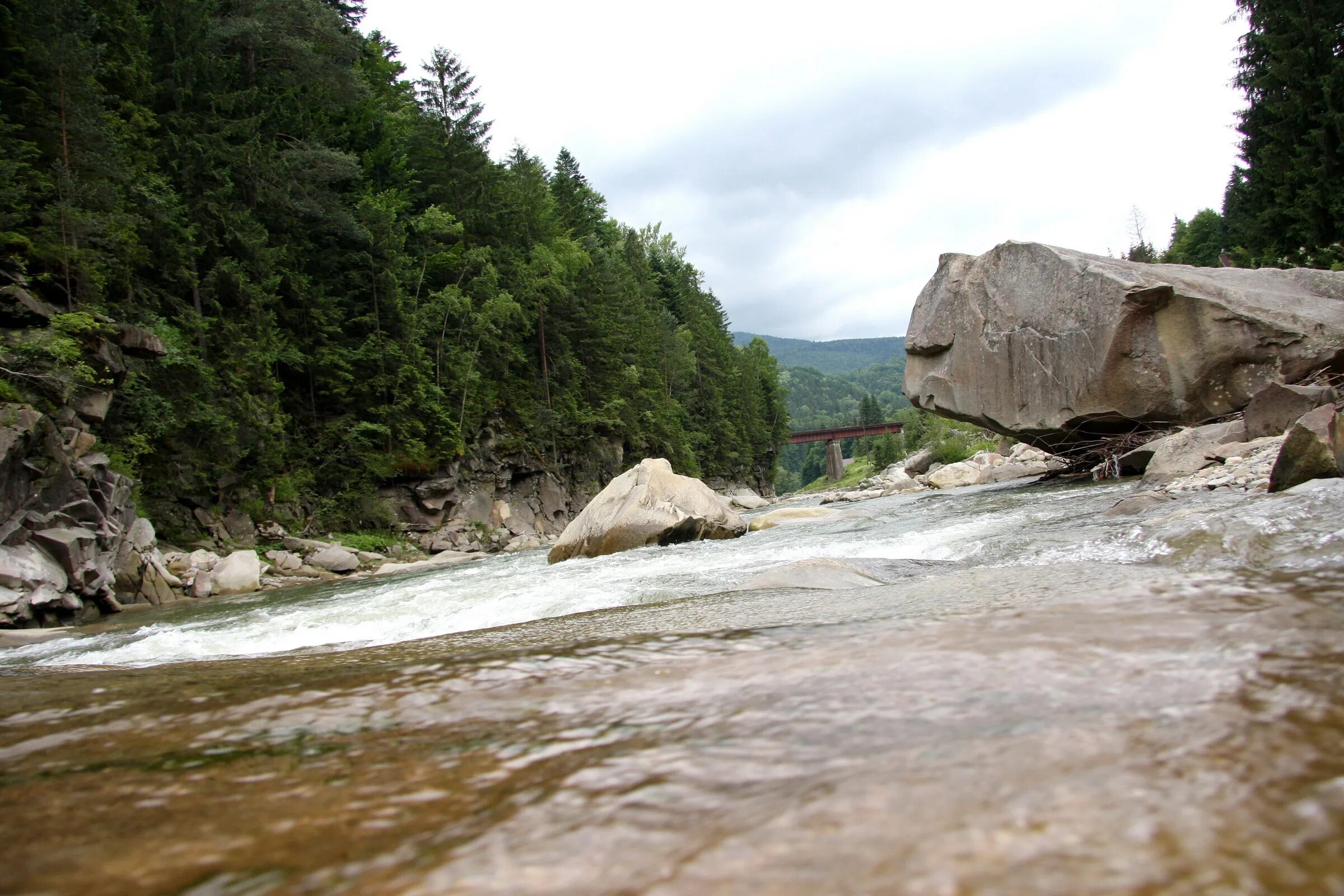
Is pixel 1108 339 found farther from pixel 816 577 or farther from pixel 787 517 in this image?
pixel 816 577

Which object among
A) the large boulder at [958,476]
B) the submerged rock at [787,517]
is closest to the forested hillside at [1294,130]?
the large boulder at [958,476]

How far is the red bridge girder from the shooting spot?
3159 inches

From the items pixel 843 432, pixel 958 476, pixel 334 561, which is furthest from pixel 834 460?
pixel 334 561

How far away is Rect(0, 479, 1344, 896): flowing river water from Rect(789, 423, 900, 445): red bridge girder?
7513 cm

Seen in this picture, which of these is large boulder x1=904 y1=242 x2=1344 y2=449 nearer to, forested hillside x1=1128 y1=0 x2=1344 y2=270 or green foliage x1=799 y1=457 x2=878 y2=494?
forested hillside x1=1128 y1=0 x2=1344 y2=270

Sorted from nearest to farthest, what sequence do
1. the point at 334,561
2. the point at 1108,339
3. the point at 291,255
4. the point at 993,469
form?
1. the point at 1108,339
2. the point at 334,561
3. the point at 291,255
4. the point at 993,469

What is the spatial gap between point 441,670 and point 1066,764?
2.10 metres

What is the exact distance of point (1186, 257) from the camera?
2028 inches

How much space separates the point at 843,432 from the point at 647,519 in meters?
71.6

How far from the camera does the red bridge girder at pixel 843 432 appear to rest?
80.2 m

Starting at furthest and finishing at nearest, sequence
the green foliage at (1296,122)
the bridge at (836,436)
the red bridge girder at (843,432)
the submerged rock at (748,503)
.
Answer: the bridge at (836,436) → the red bridge girder at (843,432) → the submerged rock at (748,503) → the green foliage at (1296,122)

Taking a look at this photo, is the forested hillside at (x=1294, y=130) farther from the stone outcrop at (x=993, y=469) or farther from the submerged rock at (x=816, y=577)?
the submerged rock at (x=816, y=577)

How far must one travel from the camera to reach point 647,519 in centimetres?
1298

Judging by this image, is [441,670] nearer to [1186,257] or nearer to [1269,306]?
[1269,306]
